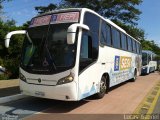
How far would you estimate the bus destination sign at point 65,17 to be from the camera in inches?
381

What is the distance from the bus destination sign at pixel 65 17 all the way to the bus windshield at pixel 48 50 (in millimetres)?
159

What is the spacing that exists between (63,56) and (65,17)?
1.40 meters

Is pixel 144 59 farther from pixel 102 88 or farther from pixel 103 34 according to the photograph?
pixel 102 88

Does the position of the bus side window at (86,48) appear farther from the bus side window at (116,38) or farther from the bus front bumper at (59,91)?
the bus side window at (116,38)

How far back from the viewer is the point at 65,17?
981 cm

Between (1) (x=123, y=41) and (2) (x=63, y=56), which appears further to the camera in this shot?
(1) (x=123, y=41)

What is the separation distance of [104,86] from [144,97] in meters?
1.86

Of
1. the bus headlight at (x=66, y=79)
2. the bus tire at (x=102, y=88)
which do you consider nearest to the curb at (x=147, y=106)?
the bus tire at (x=102, y=88)

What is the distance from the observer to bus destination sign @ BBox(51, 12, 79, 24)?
381 inches

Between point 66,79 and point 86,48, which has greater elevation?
point 86,48

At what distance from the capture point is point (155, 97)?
41.8 ft

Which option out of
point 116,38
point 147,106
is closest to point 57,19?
point 147,106

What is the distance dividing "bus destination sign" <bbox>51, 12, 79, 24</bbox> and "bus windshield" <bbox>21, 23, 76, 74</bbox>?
159mm

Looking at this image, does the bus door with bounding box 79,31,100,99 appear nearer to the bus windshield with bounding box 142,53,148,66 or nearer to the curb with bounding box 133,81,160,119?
the curb with bounding box 133,81,160,119
